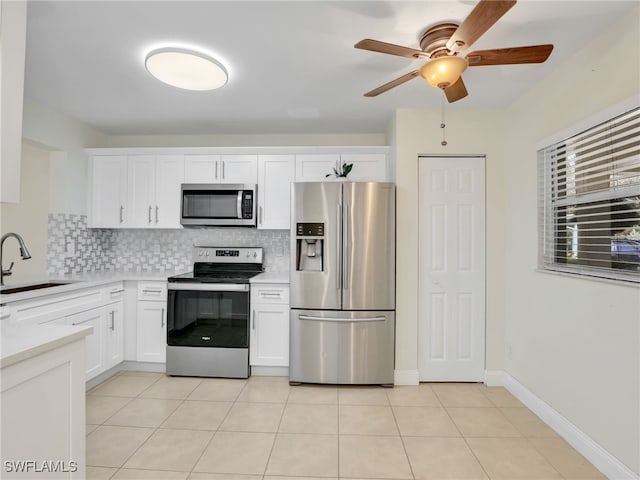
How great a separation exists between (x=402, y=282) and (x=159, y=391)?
7.61 ft

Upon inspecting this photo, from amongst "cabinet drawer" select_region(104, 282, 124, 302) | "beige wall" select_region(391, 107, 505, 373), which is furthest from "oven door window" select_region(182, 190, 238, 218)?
"beige wall" select_region(391, 107, 505, 373)

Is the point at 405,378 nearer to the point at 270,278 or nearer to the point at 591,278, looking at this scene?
the point at 270,278

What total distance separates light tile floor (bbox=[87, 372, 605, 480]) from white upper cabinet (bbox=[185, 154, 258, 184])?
1.97m

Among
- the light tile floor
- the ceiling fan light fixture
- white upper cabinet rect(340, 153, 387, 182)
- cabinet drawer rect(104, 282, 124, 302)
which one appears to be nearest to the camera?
the ceiling fan light fixture

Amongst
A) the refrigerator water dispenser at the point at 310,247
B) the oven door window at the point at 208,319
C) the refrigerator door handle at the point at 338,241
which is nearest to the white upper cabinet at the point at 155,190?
the oven door window at the point at 208,319

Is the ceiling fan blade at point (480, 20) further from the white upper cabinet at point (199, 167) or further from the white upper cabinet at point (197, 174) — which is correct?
the white upper cabinet at point (199, 167)

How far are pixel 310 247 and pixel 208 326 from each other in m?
1.22

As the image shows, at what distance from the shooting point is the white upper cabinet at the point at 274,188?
3.39 m

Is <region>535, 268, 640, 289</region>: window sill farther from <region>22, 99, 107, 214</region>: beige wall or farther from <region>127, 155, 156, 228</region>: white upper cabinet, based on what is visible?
<region>22, 99, 107, 214</region>: beige wall

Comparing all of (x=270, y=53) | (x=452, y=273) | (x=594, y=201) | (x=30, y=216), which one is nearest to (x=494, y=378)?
(x=452, y=273)

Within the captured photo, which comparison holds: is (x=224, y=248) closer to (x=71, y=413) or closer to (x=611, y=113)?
(x=71, y=413)

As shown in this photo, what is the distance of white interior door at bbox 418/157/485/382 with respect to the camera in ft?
9.90

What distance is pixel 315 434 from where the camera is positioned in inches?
86.4

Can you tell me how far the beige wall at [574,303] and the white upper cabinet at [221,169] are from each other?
96.6 inches
